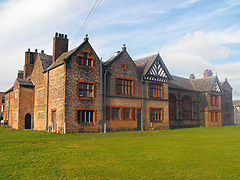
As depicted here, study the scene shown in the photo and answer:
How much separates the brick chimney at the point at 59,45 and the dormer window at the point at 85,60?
5927 mm

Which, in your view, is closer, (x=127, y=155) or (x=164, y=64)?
(x=127, y=155)

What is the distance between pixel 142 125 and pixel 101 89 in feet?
26.6

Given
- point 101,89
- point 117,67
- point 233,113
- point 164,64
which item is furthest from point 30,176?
point 233,113

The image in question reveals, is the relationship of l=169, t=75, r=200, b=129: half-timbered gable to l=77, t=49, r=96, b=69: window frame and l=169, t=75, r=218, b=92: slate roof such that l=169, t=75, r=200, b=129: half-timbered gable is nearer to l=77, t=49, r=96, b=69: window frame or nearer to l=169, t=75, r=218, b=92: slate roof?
l=169, t=75, r=218, b=92: slate roof

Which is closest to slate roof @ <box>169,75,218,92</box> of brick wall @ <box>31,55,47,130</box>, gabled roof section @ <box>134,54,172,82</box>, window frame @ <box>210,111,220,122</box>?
window frame @ <box>210,111,220,122</box>

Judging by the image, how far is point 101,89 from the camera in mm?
27000

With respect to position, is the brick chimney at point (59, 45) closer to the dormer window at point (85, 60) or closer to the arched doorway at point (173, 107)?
the dormer window at point (85, 60)

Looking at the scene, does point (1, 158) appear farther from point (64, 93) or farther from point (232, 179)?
point (64, 93)

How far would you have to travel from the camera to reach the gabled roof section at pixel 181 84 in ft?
137

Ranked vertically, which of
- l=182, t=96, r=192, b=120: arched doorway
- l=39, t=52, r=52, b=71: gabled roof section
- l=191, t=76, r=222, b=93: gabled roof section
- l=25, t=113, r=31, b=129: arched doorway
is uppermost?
l=39, t=52, r=52, b=71: gabled roof section

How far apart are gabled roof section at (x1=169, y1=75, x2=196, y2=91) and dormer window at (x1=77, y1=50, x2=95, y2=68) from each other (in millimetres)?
18195

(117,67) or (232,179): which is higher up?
(117,67)

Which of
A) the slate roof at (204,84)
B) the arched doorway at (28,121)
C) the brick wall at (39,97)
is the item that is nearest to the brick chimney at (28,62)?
the brick wall at (39,97)

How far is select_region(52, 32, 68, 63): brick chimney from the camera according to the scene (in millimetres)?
30406
